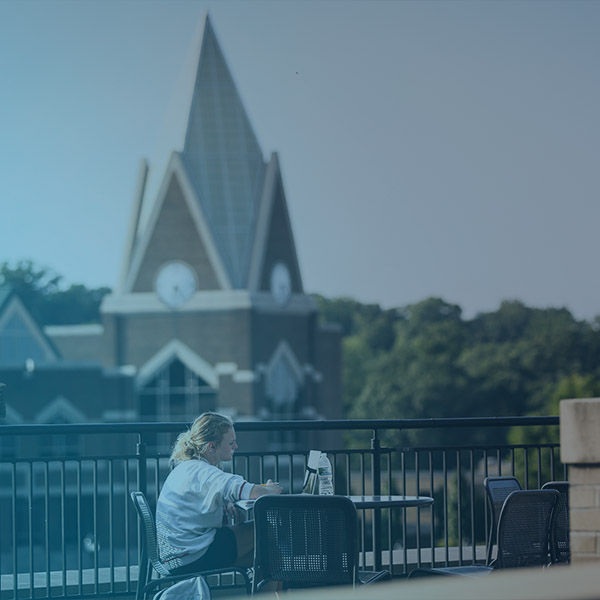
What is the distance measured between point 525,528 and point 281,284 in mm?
57577

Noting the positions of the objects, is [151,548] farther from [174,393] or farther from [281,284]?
[281,284]

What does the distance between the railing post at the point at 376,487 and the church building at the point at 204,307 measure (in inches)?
1938

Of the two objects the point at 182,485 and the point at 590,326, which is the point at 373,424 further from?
the point at 590,326

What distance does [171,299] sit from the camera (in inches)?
2346

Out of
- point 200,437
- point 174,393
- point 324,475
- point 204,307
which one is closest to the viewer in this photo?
point 200,437

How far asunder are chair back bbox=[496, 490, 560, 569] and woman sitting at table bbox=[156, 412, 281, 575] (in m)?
1.24

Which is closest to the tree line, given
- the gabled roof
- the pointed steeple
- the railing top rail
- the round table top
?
the gabled roof

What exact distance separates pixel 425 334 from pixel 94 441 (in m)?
52.6

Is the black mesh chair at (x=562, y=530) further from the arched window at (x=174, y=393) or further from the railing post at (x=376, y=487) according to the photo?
the arched window at (x=174, y=393)

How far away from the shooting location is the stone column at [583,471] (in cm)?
371

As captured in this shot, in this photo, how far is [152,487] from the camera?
52.1m

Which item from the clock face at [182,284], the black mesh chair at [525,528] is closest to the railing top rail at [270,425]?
the black mesh chair at [525,528]

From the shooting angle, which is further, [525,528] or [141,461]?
[141,461]

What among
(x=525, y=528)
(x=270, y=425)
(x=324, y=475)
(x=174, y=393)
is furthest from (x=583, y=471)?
(x=174, y=393)
